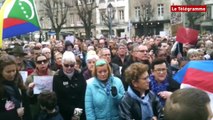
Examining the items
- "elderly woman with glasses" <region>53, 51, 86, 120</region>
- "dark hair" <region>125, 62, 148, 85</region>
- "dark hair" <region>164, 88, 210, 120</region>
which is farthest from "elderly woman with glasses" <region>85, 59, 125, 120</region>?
"dark hair" <region>164, 88, 210, 120</region>

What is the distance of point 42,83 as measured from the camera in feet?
20.0

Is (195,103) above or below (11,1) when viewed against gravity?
below

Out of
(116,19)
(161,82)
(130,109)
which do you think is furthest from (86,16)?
(130,109)

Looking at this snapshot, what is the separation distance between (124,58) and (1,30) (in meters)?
3.21

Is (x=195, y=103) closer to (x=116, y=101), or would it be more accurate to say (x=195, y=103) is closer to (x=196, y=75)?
(x=196, y=75)

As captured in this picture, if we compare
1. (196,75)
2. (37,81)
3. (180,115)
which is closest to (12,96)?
(37,81)

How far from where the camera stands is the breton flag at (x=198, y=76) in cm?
466

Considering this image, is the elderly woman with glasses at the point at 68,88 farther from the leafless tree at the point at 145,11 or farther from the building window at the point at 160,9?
the building window at the point at 160,9

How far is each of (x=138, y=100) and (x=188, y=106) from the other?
103 inches

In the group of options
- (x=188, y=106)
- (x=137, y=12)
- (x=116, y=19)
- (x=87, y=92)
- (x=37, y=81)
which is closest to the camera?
(x=188, y=106)

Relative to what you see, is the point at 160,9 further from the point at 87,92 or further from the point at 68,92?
the point at 87,92

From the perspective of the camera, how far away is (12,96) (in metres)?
5.07

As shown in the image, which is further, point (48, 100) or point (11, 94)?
point (48, 100)

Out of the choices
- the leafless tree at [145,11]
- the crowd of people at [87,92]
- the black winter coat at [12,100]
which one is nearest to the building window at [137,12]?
the leafless tree at [145,11]
